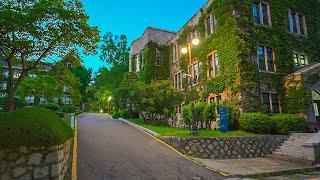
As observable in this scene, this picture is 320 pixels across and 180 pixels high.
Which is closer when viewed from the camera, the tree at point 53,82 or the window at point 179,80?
the tree at point 53,82

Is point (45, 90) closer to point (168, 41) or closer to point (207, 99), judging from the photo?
point (207, 99)

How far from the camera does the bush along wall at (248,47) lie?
2020cm

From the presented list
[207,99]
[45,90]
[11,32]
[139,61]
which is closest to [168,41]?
[139,61]

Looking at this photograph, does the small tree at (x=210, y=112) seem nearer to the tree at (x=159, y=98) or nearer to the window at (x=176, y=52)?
the tree at (x=159, y=98)

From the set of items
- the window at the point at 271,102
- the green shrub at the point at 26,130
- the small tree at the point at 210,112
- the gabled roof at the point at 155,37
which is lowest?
the green shrub at the point at 26,130

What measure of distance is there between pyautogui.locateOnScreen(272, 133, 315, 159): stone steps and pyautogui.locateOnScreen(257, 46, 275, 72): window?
6644mm

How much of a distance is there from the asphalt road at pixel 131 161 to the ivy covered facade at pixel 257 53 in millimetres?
7589

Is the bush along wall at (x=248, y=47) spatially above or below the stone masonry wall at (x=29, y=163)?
above

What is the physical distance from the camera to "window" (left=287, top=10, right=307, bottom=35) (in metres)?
24.3

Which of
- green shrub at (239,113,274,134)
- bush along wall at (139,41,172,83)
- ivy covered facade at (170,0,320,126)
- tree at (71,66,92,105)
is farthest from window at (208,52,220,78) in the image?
tree at (71,66,92,105)

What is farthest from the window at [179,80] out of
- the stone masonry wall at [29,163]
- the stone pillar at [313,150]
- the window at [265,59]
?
the stone masonry wall at [29,163]

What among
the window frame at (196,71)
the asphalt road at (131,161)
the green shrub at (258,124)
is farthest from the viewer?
the window frame at (196,71)

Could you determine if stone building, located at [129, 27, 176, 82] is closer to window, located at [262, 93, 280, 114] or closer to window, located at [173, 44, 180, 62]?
window, located at [173, 44, 180, 62]

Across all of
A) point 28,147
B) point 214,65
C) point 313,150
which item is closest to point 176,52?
point 214,65
